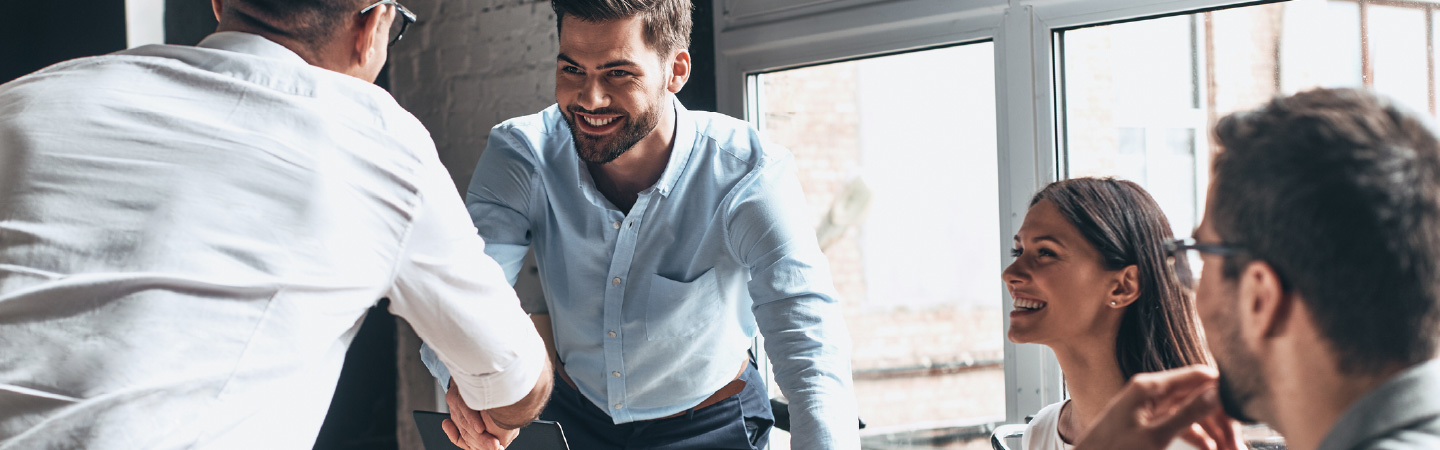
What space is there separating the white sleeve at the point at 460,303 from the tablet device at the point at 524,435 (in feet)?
0.78

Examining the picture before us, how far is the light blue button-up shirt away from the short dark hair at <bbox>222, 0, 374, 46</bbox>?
0.74m

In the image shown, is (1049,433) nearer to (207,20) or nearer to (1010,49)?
(1010,49)

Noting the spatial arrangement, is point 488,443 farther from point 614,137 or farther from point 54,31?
point 54,31

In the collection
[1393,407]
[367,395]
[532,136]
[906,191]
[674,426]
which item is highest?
[532,136]

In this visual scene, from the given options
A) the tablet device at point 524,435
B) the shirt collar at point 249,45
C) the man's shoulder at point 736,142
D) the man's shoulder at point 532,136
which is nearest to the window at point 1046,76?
the man's shoulder at point 736,142

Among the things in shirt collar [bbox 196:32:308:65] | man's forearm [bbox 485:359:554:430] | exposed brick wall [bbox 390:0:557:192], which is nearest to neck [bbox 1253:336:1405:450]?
man's forearm [bbox 485:359:554:430]

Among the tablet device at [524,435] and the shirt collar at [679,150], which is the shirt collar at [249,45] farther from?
the shirt collar at [679,150]

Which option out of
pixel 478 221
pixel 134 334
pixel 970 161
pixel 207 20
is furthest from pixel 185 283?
pixel 207 20

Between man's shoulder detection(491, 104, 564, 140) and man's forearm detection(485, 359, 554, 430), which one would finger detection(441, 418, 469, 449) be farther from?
man's shoulder detection(491, 104, 564, 140)

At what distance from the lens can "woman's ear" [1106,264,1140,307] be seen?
168cm

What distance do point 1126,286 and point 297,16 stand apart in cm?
131

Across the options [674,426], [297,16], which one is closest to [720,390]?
[674,426]

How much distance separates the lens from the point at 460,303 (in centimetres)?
120

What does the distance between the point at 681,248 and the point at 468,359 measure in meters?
0.71
